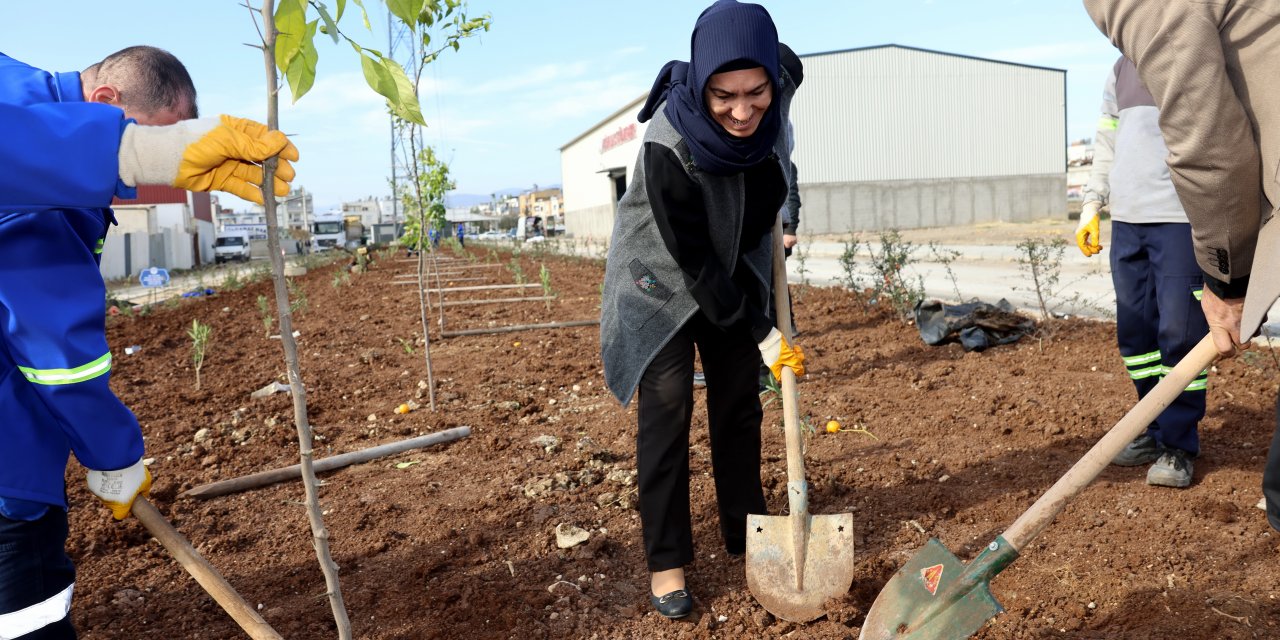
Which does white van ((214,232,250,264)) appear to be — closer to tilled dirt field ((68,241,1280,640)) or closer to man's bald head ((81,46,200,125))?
tilled dirt field ((68,241,1280,640))

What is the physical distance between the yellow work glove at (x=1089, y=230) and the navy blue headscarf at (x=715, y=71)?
5.25ft

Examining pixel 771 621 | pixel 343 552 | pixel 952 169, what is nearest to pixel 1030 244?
pixel 771 621

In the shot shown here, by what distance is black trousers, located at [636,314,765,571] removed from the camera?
7.54 feet

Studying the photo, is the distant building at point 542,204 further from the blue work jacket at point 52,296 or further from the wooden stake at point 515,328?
the blue work jacket at point 52,296

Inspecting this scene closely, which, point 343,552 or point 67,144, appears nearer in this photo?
point 67,144

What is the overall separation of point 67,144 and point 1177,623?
2.52 metres

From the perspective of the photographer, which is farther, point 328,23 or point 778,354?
point 778,354

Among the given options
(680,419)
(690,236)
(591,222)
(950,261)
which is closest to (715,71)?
(690,236)

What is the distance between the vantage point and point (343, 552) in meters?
2.74

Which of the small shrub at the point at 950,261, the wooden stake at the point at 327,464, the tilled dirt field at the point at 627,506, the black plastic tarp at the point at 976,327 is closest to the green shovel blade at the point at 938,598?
the tilled dirt field at the point at 627,506

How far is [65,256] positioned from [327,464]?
2.08 m

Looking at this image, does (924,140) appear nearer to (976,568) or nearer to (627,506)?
(627,506)

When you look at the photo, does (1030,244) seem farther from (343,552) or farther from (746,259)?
(343,552)

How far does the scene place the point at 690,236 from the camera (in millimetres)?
2191
